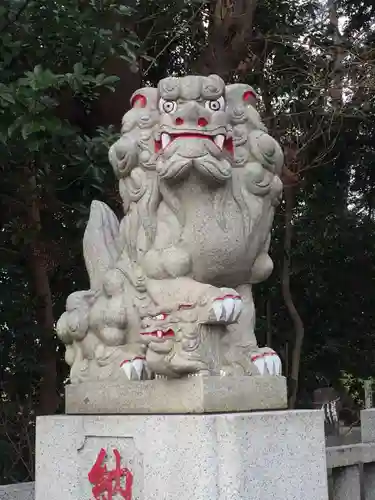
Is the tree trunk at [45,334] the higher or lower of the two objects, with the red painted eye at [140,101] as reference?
lower

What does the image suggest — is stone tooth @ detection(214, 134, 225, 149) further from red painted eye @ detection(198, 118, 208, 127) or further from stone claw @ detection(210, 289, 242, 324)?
stone claw @ detection(210, 289, 242, 324)

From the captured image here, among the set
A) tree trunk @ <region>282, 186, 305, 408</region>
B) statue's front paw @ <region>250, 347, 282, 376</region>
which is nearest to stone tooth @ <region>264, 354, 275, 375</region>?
statue's front paw @ <region>250, 347, 282, 376</region>

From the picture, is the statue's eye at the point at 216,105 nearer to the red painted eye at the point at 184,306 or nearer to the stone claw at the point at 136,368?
the red painted eye at the point at 184,306

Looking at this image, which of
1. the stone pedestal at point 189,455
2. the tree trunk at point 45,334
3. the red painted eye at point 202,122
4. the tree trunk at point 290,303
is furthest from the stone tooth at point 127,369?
the tree trunk at point 290,303

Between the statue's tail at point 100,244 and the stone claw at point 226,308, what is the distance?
0.65 meters

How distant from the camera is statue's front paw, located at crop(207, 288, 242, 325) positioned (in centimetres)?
255

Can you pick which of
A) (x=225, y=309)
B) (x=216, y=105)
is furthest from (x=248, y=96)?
(x=225, y=309)

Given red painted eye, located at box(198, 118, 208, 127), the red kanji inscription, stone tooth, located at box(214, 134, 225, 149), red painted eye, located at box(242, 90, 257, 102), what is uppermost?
red painted eye, located at box(242, 90, 257, 102)

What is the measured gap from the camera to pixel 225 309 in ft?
8.37

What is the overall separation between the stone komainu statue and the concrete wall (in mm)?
849

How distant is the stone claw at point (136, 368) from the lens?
269 cm

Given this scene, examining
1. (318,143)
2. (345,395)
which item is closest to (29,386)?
(318,143)

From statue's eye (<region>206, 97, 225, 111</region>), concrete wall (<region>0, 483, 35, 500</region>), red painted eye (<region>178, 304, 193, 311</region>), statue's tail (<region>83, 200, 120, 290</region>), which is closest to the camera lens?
red painted eye (<region>178, 304, 193, 311</region>)

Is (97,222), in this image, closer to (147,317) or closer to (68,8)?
(147,317)
